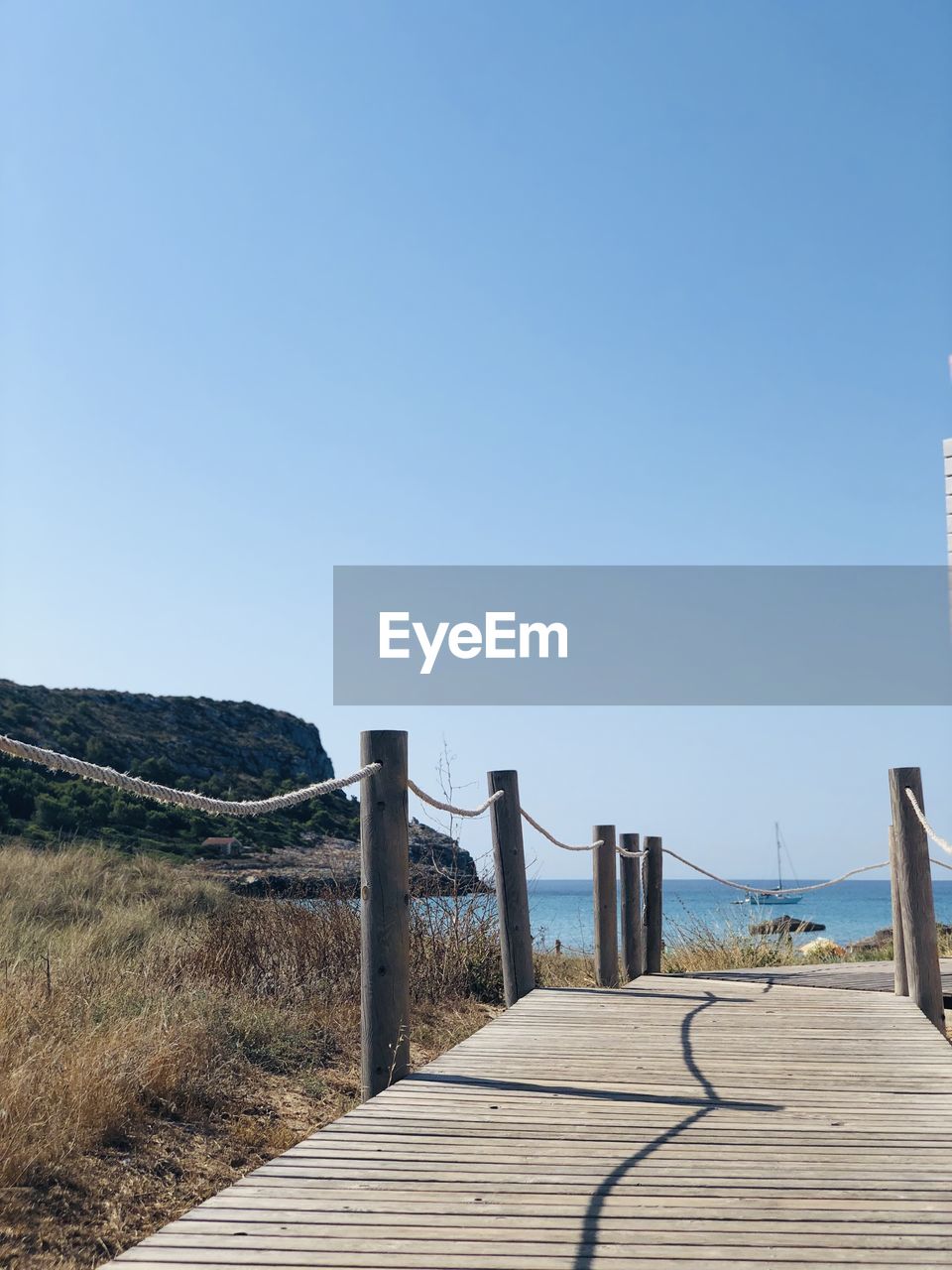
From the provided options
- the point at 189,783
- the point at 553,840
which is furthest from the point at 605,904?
the point at 189,783

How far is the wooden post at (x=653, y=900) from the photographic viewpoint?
10.1 metres

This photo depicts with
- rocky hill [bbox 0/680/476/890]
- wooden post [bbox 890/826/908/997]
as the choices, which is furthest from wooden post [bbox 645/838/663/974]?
wooden post [bbox 890/826/908/997]

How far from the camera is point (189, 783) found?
3447 cm

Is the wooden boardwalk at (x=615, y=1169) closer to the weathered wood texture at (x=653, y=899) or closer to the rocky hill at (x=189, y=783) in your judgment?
the weathered wood texture at (x=653, y=899)

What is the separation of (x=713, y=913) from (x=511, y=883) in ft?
26.1

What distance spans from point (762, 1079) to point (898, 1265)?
85.2 inches

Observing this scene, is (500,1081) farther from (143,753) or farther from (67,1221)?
(143,753)

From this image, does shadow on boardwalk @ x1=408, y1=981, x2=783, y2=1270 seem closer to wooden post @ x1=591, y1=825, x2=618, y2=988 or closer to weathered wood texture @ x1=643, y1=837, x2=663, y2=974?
wooden post @ x1=591, y1=825, x2=618, y2=988

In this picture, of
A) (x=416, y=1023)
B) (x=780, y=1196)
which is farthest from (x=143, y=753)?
(x=780, y=1196)

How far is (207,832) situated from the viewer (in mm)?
28453

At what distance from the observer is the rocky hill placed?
2097 centimetres

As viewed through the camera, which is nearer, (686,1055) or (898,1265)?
(898,1265)

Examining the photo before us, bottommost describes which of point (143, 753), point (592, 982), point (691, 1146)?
point (592, 982)

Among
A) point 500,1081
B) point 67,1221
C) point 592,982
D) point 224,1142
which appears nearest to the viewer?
point 67,1221
